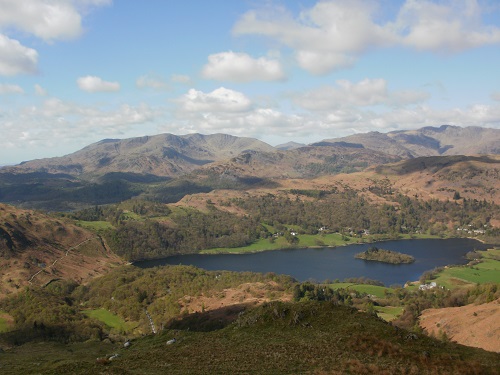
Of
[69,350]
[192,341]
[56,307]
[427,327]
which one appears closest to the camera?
[192,341]

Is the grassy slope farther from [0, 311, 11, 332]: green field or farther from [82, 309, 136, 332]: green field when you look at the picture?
[0, 311, 11, 332]: green field

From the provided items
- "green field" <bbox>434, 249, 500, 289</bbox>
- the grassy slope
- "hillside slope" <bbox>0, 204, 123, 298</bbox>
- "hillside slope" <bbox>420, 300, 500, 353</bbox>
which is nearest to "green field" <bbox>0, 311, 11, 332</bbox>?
"hillside slope" <bbox>0, 204, 123, 298</bbox>

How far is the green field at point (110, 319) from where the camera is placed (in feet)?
338

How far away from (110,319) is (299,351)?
84334mm

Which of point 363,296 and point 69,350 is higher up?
point 69,350

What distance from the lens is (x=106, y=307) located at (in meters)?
121

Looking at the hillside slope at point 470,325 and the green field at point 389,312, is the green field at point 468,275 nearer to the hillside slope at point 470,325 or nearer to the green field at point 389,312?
the green field at point 389,312

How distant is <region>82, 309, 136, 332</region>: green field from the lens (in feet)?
338

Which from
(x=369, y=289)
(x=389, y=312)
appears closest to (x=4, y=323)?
(x=389, y=312)

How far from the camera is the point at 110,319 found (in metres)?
111

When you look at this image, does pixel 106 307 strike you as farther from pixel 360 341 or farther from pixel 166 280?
pixel 360 341

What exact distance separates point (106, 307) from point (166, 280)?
18772mm

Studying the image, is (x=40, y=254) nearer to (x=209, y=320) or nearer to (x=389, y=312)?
(x=209, y=320)

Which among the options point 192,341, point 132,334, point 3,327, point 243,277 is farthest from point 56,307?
point 192,341
